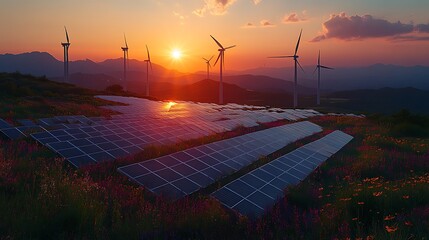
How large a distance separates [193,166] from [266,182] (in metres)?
3.34

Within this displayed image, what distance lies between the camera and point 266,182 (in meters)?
14.4

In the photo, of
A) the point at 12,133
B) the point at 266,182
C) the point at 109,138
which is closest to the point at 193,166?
the point at 266,182

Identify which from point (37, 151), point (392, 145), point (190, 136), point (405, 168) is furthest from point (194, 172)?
point (392, 145)

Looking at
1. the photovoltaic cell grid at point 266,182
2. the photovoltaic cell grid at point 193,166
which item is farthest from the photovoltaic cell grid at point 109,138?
the photovoltaic cell grid at point 266,182

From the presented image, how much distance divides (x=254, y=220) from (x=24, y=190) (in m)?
7.37

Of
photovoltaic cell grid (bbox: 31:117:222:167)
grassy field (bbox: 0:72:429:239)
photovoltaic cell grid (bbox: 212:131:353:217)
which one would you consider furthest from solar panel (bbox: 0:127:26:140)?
photovoltaic cell grid (bbox: 212:131:353:217)

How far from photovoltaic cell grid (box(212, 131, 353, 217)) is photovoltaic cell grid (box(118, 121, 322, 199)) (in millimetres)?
1418

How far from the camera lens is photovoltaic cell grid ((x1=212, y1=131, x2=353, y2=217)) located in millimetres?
11641

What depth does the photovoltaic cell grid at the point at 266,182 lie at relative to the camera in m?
11.6

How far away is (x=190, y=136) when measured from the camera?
967 inches

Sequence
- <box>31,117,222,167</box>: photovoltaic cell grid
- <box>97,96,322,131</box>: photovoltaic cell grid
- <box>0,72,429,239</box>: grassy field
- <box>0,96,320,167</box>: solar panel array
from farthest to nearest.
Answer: <box>97,96,322,131</box>: photovoltaic cell grid < <box>0,96,320,167</box>: solar panel array < <box>31,117,222,167</box>: photovoltaic cell grid < <box>0,72,429,239</box>: grassy field

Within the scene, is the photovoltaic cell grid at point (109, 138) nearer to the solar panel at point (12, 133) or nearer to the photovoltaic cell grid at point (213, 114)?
the solar panel at point (12, 133)

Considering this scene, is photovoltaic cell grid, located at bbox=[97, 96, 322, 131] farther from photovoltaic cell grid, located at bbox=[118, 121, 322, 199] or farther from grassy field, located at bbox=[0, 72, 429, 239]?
grassy field, located at bbox=[0, 72, 429, 239]

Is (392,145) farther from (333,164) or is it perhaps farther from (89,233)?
(89,233)
